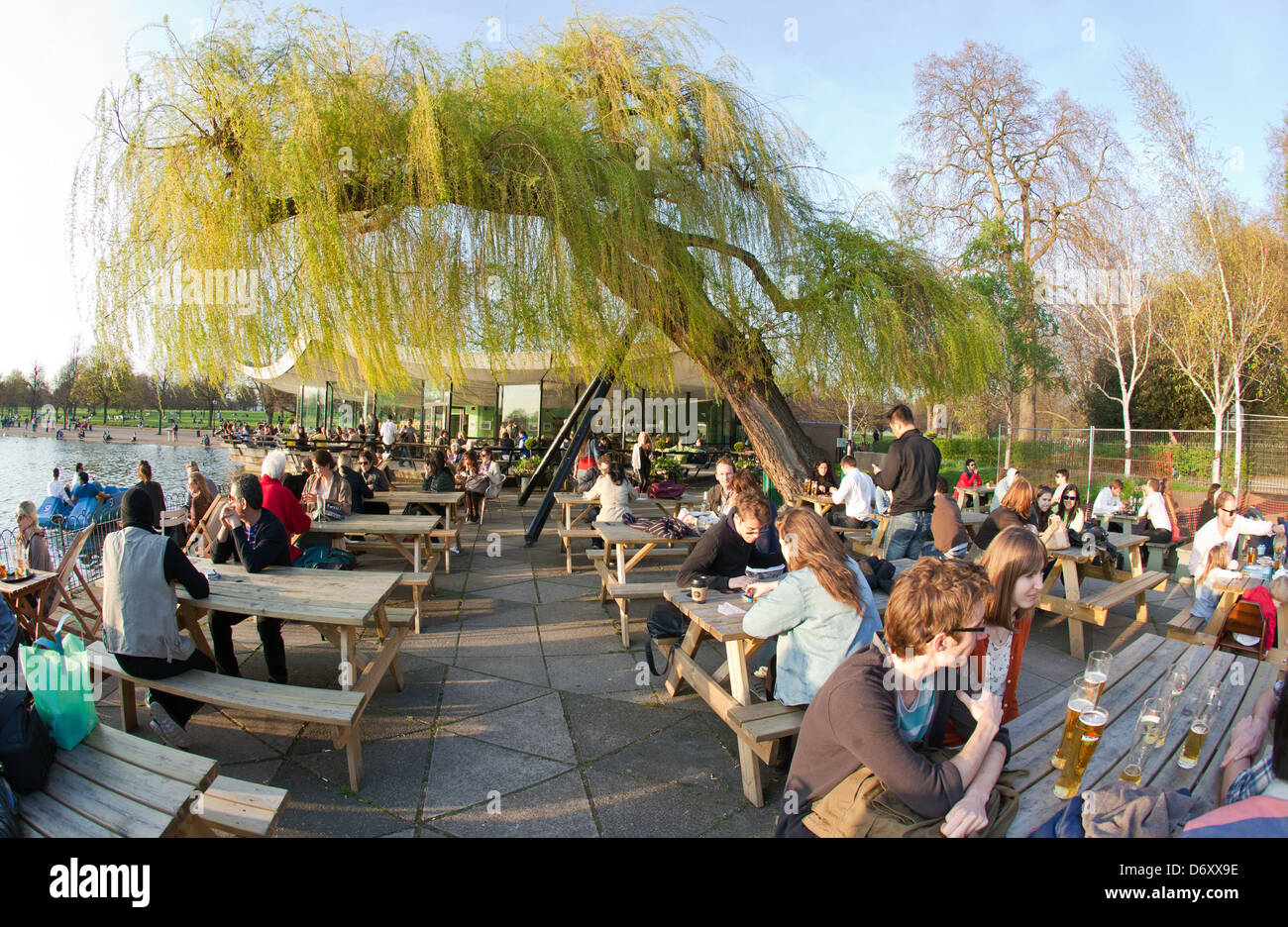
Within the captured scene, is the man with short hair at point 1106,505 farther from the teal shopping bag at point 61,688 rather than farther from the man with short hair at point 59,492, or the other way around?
the man with short hair at point 59,492

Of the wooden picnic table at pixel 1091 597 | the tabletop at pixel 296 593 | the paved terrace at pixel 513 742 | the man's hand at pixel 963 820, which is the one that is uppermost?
the tabletop at pixel 296 593

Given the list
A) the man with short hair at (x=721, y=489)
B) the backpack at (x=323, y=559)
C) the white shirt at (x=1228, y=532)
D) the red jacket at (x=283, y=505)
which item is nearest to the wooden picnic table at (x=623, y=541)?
the man with short hair at (x=721, y=489)

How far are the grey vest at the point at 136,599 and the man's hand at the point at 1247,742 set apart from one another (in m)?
4.46

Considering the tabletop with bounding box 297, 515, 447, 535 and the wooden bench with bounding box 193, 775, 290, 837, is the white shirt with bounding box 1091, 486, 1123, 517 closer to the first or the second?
the tabletop with bounding box 297, 515, 447, 535

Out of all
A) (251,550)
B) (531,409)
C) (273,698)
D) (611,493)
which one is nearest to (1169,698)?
(273,698)

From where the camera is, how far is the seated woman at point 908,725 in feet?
6.31

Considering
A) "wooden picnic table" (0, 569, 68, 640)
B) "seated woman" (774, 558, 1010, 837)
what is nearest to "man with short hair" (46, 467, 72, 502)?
"wooden picnic table" (0, 569, 68, 640)

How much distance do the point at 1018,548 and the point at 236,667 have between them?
4569 mm

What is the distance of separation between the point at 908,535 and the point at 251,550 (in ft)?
18.5

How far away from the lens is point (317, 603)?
3719mm

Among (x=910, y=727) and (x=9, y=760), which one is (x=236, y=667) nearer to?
(x=9, y=760)

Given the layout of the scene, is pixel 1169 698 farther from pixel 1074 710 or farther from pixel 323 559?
pixel 323 559

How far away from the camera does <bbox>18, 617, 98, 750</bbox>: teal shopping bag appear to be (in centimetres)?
224
